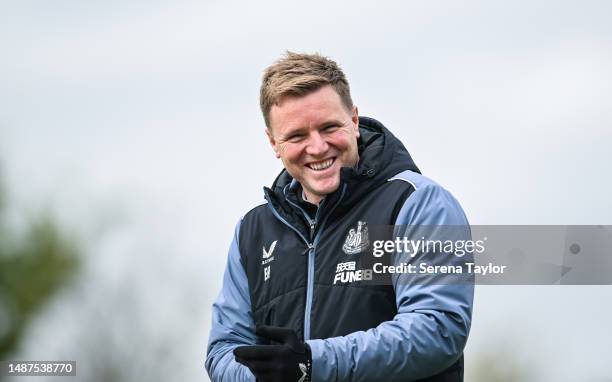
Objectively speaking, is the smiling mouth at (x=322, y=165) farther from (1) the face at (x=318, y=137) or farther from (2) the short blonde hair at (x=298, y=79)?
(2) the short blonde hair at (x=298, y=79)

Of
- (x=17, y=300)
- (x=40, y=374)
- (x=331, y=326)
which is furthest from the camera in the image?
(x=17, y=300)

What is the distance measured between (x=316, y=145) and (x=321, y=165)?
9 centimetres

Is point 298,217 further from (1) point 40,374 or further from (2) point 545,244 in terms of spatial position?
(1) point 40,374

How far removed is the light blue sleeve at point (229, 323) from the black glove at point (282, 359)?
0.46 metres

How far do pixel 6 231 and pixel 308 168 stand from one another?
14.9 meters

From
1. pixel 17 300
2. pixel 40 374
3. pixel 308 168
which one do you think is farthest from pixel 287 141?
pixel 17 300

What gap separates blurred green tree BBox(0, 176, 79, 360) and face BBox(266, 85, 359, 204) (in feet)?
44.5

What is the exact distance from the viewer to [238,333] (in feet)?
14.5

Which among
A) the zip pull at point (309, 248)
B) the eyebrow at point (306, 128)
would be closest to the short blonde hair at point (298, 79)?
the eyebrow at point (306, 128)

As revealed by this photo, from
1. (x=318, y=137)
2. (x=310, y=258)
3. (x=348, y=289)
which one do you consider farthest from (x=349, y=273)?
(x=318, y=137)

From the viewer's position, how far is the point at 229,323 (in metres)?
4.43

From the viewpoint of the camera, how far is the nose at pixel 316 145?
4.23 m

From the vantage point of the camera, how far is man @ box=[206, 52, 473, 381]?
3.79 meters

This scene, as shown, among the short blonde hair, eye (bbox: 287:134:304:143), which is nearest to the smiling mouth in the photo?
eye (bbox: 287:134:304:143)
